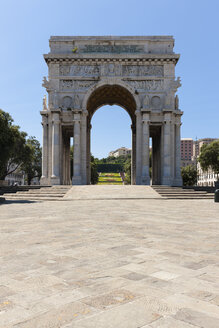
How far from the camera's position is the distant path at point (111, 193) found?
28906 millimetres

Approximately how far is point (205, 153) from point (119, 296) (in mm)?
62326

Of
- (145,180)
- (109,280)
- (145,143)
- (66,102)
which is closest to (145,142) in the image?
(145,143)

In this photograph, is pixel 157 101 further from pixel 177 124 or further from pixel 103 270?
pixel 103 270

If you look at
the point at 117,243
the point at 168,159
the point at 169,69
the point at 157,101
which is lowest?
the point at 117,243

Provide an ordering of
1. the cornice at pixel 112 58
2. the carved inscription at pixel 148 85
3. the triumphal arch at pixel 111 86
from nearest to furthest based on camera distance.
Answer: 1. the triumphal arch at pixel 111 86
2. the cornice at pixel 112 58
3. the carved inscription at pixel 148 85

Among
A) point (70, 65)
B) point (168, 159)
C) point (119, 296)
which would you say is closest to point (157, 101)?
point (168, 159)

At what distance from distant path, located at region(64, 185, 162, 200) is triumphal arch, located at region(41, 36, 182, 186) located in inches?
323

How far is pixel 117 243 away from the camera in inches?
299

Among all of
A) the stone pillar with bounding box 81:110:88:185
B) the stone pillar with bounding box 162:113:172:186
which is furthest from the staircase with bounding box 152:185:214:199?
the stone pillar with bounding box 81:110:88:185

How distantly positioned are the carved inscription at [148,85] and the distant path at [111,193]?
1627cm

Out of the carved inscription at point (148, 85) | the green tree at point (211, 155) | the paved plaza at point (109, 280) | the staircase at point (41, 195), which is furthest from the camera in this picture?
the green tree at point (211, 155)

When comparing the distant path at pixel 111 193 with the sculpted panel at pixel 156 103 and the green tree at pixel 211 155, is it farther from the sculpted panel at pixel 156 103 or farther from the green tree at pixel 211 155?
the green tree at pixel 211 155

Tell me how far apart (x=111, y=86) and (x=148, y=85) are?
210 inches

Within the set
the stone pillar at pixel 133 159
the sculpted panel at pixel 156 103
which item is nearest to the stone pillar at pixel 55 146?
the stone pillar at pixel 133 159
